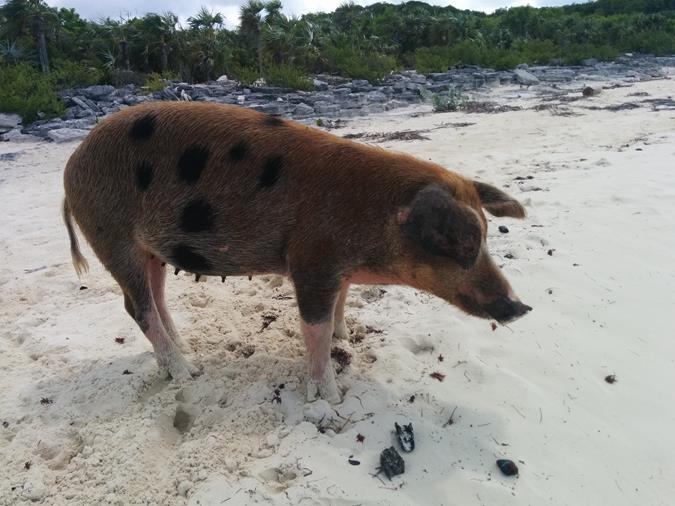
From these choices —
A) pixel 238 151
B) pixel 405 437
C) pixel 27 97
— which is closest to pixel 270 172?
pixel 238 151

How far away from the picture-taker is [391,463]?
2.68m

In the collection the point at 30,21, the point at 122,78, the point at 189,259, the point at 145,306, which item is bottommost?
the point at 145,306

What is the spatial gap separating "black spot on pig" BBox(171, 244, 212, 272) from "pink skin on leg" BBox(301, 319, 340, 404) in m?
0.73

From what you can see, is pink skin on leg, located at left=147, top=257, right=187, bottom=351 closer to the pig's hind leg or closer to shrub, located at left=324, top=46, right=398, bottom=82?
the pig's hind leg

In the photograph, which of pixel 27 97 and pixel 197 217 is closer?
pixel 197 217

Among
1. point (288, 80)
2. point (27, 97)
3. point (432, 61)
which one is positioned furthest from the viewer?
point (432, 61)

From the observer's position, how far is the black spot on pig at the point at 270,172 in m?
3.12

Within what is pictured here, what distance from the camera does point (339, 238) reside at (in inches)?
118

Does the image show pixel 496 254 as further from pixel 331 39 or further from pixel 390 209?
pixel 331 39

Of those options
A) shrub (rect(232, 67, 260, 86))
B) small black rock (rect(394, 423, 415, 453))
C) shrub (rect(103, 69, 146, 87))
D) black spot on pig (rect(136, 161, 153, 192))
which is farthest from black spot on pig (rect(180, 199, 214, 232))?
shrub (rect(103, 69, 146, 87))

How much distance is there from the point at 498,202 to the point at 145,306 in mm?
2329

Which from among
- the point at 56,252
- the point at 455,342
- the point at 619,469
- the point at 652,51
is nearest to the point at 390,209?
the point at 455,342

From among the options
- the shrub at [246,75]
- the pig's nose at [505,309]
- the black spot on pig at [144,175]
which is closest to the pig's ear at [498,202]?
the pig's nose at [505,309]

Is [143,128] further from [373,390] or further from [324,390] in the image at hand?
[373,390]
